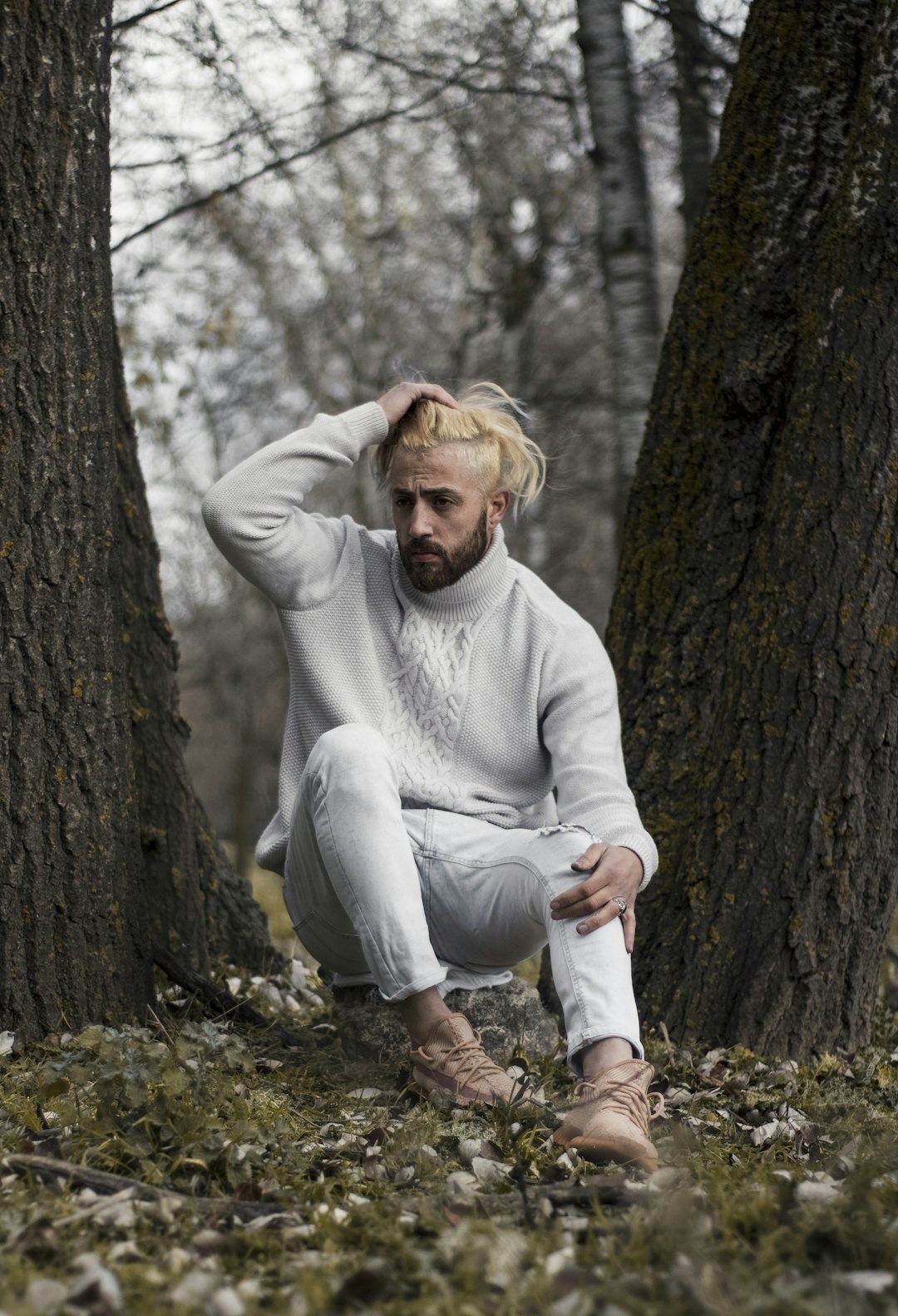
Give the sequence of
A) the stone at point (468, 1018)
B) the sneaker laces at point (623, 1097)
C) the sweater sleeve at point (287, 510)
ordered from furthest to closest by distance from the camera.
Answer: the stone at point (468, 1018) → the sweater sleeve at point (287, 510) → the sneaker laces at point (623, 1097)

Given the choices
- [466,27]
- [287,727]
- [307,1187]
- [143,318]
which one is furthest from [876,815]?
[143,318]

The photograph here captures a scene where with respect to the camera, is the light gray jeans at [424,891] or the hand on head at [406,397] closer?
the light gray jeans at [424,891]

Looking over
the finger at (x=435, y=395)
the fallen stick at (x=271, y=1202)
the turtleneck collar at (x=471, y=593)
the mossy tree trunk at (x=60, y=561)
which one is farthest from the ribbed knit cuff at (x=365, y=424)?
the fallen stick at (x=271, y=1202)

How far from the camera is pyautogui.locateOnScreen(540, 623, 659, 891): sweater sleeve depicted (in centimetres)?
343

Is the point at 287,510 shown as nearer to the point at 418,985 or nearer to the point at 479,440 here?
the point at 479,440

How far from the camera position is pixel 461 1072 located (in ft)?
10.5

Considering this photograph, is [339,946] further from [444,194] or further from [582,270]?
[444,194]

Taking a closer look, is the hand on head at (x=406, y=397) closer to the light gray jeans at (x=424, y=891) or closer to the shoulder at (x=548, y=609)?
the shoulder at (x=548, y=609)

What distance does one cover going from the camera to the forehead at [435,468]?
373 cm

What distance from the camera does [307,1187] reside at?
102 inches

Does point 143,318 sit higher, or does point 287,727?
point 143,318

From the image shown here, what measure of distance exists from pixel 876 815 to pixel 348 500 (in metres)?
15.9

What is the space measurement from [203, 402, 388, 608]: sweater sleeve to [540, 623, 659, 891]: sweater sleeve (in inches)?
29.1

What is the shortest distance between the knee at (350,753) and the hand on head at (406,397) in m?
0.95
